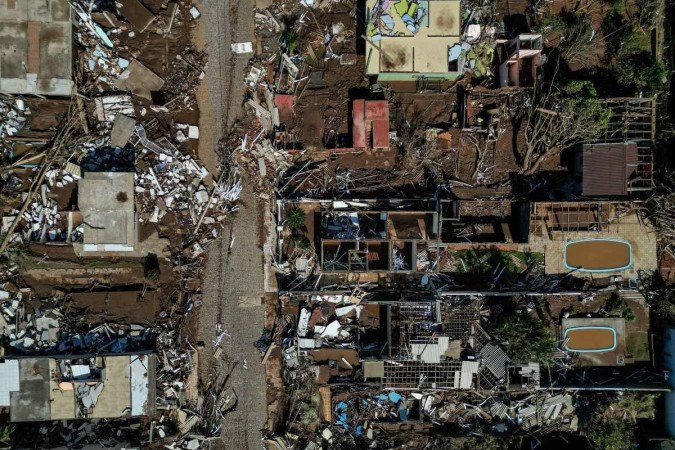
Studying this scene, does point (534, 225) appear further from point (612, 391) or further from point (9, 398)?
point (9, 398)

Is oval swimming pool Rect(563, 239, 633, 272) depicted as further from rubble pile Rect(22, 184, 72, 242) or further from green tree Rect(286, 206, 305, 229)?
rubble pile Rect(22, 184, 72, 242)

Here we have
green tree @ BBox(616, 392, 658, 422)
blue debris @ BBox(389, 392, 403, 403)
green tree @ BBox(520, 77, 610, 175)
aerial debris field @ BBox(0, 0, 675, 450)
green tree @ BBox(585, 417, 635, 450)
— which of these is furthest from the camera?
blue debris @ BBox(389, 392, 403, 403)

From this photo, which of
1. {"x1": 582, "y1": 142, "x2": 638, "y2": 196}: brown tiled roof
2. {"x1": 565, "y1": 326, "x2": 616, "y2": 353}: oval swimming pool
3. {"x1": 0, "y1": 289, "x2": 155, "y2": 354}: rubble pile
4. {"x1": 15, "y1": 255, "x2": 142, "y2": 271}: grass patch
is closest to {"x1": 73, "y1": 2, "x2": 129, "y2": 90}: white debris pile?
{"x1": 15, "y1": 255, "x2": 142, "y2": 271}: grass patch

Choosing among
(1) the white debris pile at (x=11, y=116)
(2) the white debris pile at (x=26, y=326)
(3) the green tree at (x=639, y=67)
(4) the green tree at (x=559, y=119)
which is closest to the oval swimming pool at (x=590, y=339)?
(4) the green tree at (x=559, y=119)

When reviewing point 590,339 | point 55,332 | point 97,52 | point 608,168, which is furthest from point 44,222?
point 590,339

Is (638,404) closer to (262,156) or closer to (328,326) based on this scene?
(328,326)

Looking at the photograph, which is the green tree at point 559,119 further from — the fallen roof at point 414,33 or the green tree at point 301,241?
the green tree at point 301,241
